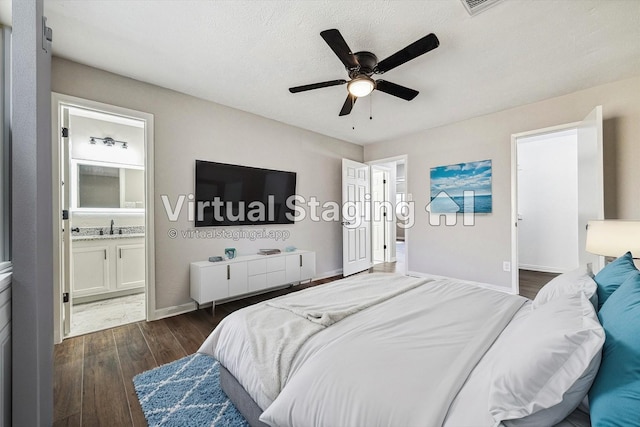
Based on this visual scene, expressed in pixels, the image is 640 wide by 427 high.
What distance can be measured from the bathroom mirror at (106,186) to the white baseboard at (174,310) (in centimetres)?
188

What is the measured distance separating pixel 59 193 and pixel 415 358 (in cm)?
305

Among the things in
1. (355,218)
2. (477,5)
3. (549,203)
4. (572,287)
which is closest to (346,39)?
(477,5)

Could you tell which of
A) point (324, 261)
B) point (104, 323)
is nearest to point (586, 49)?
point (324, 261)

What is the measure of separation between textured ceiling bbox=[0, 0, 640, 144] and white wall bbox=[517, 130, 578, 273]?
7.83 ft

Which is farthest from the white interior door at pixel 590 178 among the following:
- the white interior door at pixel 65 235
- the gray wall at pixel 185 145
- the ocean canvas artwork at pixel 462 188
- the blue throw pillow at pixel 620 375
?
the white interior door at pixel 65 235

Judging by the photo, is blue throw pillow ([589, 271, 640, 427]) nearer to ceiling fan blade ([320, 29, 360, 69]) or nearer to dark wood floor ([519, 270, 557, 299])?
ceiling fan blade ([320, 29, 360, 69])

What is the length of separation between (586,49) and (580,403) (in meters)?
2.87

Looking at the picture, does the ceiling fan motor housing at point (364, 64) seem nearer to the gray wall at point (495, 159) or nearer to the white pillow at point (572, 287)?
the white pillow at point (572, 287)

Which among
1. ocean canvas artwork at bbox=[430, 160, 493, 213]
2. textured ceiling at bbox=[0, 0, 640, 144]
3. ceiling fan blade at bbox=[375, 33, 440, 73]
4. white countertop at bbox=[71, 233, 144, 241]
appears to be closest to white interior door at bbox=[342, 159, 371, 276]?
ocean canvas artwork at bbox=[430, 160, 493, 213]

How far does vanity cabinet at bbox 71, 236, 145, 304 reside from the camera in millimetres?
3201

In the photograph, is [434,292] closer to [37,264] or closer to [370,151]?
[37,264]

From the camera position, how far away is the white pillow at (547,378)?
67 centimetres

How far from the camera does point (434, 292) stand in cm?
183

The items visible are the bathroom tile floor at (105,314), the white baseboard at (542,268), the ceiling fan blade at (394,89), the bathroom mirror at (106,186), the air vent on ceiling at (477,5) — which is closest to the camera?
the air vent on ceiling at (477,5)
